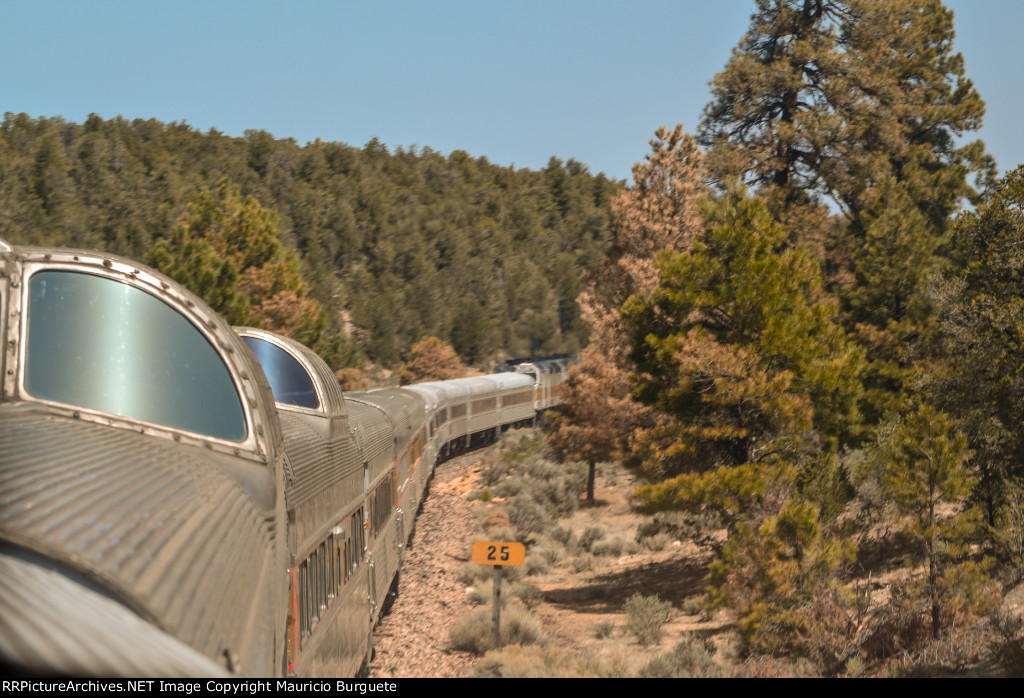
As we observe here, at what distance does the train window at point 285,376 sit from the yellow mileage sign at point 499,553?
6.59 metres

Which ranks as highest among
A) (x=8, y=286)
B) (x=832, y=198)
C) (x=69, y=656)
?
(x=832, y=198)

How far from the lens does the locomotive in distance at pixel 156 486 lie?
152cm

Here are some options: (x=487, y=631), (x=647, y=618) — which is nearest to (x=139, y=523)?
(x=487, y=631)

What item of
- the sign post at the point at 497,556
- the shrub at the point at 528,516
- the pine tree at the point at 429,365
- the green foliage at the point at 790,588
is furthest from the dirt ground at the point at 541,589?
the pine tree at the point at 429,365

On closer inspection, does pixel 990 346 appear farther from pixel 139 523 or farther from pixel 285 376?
pixel 139 523

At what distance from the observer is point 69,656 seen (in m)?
1.22

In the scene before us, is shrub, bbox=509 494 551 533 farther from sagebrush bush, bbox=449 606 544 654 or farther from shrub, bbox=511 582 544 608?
sagebrush bush, bbox=449 606 544 654

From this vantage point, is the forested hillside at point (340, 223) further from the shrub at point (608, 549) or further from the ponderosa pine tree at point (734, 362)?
the ponderosa pine tree at point (734, 362)

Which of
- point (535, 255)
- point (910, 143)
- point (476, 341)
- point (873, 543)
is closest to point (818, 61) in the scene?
point (910, 143)

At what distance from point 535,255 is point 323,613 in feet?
334

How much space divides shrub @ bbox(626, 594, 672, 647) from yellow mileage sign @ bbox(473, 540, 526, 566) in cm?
307

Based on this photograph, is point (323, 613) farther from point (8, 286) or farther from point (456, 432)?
point (456, 432)

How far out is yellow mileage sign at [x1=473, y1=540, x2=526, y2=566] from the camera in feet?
44.2

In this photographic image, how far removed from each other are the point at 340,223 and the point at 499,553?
75276 mm
